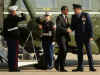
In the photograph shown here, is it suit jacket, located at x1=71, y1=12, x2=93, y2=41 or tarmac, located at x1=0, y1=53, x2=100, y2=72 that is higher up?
suit jacket, located at x1=71, y1=12, x2=93, y2=41

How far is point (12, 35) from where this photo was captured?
10852mm

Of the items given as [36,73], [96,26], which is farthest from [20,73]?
[96,26]

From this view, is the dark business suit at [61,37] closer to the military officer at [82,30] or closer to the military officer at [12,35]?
the military officer at [82,30]

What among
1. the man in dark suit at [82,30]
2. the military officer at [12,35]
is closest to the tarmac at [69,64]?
the man in dark suit at [82,30]

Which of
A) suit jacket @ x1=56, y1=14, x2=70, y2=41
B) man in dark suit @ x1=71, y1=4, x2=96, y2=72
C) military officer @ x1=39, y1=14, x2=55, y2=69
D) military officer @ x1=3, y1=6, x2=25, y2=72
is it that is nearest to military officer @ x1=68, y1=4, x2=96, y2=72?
man in dark suit @ x1=71, y1=4, x2=96, y2=72

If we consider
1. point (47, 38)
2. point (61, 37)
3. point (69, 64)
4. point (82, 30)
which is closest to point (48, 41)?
point (47, 38)

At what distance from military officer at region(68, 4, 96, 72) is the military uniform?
0.47 metres

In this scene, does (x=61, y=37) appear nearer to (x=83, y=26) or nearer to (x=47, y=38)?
(x=47, y=38)

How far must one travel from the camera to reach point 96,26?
11.4 metres

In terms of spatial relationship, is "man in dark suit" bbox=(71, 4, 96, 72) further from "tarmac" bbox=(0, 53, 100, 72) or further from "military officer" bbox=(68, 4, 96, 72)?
"tarmac" bbox=(0, 53, 100, 72)

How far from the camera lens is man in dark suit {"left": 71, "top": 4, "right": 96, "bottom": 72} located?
10.7m

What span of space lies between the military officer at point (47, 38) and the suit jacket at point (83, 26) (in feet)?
1.75

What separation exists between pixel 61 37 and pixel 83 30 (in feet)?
Result: 1.72

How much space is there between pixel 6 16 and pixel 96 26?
202 cm
